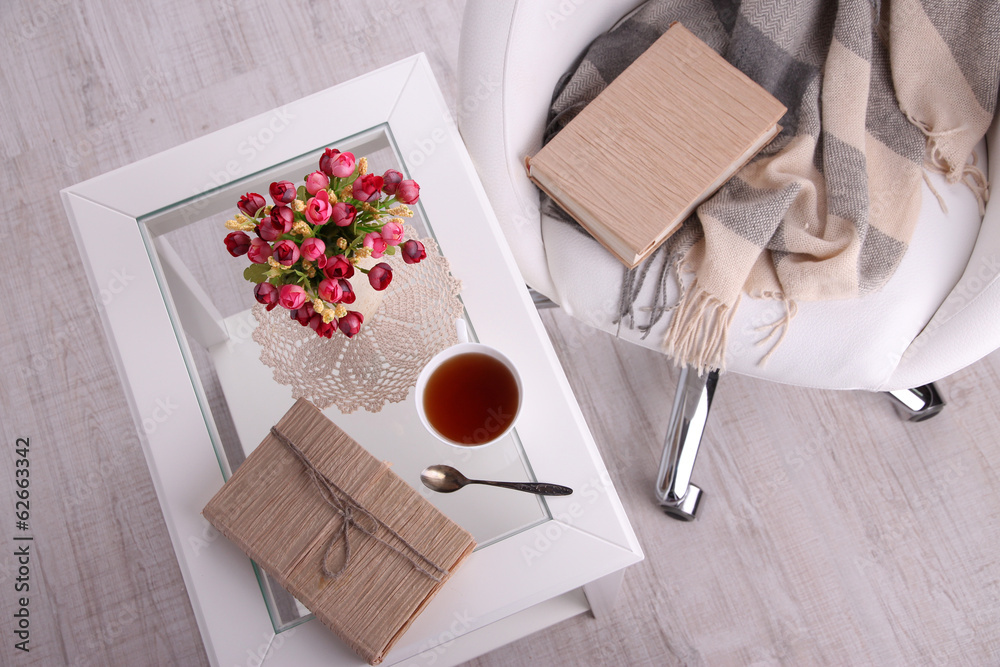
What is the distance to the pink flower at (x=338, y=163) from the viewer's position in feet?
1.91

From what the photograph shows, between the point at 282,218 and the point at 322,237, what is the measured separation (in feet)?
0.18

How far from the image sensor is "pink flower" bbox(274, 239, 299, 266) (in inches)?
21.5

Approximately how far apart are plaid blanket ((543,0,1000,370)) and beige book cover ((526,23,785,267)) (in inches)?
1.9

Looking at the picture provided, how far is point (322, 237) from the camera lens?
60cm

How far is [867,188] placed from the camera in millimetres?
807

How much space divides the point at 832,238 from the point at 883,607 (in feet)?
2.27

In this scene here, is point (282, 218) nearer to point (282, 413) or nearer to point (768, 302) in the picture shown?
point (282, 413)

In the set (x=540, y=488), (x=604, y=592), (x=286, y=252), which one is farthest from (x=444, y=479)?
(x=604, y=592)

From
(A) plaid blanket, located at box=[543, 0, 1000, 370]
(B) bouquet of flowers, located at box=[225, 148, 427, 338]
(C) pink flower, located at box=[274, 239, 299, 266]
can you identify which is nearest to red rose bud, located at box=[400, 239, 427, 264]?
(B) bouquet of flowers, located at box=[225, 148, 427, 338]

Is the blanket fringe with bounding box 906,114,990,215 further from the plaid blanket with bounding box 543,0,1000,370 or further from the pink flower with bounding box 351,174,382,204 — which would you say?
the pink flower with bounding box 351,174,382,204

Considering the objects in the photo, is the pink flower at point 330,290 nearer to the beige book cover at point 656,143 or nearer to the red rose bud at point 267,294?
the red rose bud at point 267,294

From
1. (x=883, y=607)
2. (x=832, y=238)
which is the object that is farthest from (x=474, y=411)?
(x=883, y=607)

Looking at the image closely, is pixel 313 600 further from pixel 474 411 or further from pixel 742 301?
pixel 742 301

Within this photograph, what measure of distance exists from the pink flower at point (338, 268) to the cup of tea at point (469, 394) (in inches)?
5.4
